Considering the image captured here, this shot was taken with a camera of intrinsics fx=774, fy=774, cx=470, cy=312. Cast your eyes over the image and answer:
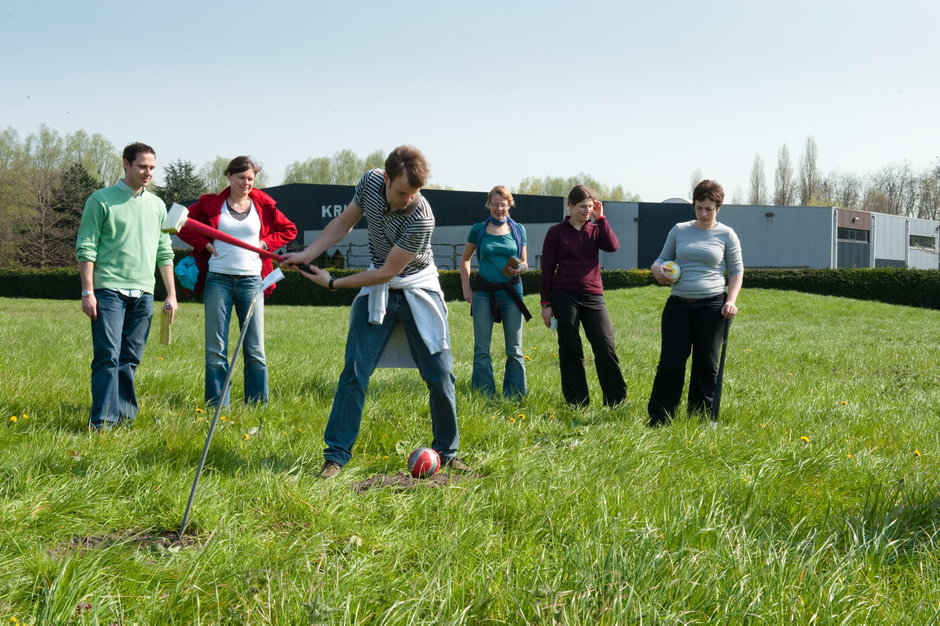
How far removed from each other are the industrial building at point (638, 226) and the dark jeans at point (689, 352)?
32.8 m

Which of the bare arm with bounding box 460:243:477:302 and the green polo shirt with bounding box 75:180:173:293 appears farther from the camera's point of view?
the bare arm with bounding box 460:243:477:302

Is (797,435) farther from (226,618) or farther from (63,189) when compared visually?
(63,189)

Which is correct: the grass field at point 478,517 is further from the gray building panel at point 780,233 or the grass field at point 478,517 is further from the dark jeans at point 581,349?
the gray building panel at point 780,233

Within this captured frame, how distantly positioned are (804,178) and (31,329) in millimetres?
75168

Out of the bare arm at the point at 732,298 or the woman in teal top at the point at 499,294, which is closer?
the bare arm at the point at 732,298

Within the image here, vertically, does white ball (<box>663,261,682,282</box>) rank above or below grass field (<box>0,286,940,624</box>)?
above

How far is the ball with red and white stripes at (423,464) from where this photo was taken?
402cm

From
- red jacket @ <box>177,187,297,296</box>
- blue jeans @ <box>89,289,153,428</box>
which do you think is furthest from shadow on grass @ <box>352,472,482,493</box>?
red jacket @ <box>177,187,297,296</box>

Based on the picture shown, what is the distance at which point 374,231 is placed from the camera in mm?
4215

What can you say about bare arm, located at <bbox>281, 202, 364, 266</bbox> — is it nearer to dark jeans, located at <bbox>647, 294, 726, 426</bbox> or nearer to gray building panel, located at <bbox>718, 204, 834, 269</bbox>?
dark jeans, located at <bbox>647, 294, 726, 426</bbox>

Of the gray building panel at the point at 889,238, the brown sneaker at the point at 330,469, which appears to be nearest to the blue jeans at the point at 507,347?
the brown sneaker at the point at 330,469

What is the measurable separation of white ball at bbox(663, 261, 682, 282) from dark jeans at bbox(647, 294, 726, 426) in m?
0.23

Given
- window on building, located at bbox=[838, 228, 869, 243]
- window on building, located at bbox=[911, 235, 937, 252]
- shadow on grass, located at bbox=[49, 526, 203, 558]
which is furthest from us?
window on building, located at bbox=[911, 235, 937, 252]

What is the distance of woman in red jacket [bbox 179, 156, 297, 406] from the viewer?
232 inches
